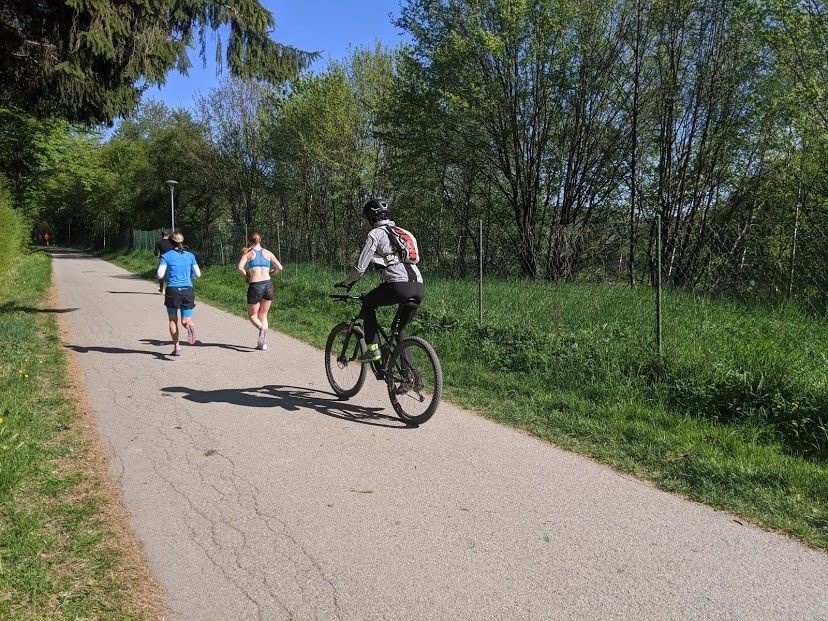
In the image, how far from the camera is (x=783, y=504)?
3.79 meters

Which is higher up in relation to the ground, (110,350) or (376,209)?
(376,209)

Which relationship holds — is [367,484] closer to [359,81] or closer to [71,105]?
[71,105]

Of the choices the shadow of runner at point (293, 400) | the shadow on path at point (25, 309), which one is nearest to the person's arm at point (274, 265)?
the shadow of runner at point (293, 400)

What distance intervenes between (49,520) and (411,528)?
2107mm

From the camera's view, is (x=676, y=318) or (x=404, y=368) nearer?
(x=404, y=368)

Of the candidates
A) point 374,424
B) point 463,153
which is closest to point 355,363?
point 374,424

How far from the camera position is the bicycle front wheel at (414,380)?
5457 millimetres

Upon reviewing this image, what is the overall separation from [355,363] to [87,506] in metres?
2.94

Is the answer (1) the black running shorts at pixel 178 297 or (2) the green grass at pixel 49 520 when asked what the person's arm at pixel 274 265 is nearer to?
(1) the black running shorts at pixel 178 297

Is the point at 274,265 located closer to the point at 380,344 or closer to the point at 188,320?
the point at 188,320

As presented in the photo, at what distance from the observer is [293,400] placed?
6.47 metres

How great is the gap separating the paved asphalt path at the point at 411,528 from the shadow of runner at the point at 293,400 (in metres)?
0.04

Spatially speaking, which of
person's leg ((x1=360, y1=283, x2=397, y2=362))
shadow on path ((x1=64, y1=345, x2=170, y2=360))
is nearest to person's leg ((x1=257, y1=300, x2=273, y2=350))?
shadow on path ((x1=64, y1=345, x2=170, y2=360))

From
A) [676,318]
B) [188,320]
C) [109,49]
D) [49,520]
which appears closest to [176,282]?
[188,320]
